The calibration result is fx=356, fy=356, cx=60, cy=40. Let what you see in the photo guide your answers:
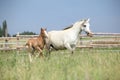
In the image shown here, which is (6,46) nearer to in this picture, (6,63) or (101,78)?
(6,63)

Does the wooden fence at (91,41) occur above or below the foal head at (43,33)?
below

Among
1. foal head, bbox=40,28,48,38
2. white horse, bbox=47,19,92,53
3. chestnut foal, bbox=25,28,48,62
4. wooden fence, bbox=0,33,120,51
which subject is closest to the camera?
white horse, bbox=47,19,92,53

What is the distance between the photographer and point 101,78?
5.45m

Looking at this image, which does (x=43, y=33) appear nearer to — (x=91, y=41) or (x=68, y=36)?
(x=68, y=36)

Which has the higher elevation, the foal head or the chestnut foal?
the foal head

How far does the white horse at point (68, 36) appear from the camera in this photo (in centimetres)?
1252

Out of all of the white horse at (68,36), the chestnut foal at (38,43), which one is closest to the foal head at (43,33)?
the chestnut foal at (38,43)

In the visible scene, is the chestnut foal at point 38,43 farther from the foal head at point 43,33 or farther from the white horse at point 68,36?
the white horse at point 68,36

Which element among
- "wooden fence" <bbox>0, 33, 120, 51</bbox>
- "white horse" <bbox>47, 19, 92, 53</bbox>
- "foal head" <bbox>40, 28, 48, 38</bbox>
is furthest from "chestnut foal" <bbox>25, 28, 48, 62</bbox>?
"wooden fence" <bbox>0, 33, 120, 51</bbox>

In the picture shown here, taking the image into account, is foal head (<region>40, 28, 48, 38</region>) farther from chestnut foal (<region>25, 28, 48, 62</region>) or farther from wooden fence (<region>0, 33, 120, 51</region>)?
wooden fence (<region>0, 33, 120, 51</region>)

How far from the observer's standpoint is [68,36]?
12.7 metres

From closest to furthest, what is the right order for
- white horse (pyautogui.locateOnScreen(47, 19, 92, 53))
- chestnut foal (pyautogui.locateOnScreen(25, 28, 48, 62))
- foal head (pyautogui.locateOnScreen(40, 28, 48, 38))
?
white horse (pyautogui.locateOnScreen(47, 19, 92, 53)), chestnut foal (pyautogui.locateOnScreen(25, 28, 48, 62)), foal head (pyautogui.locateOnScreen(40, 28, 48, 38))

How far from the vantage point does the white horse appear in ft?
41.1

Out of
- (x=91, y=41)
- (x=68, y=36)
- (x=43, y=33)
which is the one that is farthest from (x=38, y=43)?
(x=91, y=41)
